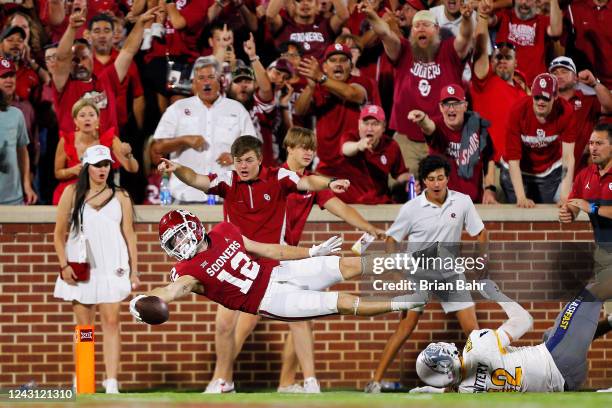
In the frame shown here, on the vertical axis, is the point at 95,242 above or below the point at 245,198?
below

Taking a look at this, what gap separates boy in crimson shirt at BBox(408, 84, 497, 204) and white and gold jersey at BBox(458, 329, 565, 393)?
2687 millimetres

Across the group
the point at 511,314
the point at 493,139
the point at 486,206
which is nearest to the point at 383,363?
the point at 511,314

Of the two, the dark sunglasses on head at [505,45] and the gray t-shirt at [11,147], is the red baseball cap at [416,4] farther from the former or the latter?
the gray t-shirt at [11,147]

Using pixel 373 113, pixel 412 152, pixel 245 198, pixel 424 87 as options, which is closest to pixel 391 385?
pixel 412 152

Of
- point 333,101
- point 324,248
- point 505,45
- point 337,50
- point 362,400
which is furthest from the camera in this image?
point 505,45

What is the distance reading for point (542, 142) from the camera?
11953mm

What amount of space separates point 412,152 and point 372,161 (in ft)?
2.51

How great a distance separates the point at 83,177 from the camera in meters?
11.0

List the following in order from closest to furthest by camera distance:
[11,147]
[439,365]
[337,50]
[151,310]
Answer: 1. [151,310]
2. [439,365]
3. [11,147]
4. [337,50]

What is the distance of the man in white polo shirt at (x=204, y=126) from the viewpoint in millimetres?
11828

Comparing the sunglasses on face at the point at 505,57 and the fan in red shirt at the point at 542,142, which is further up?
the sunglasses on face at the point at 505,57

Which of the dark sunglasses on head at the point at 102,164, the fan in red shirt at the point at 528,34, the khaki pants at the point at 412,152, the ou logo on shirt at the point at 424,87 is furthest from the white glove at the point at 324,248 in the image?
the fan in red shirt at the point at 528,34

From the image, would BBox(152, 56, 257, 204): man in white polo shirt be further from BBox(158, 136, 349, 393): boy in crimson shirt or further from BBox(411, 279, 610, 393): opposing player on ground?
BBox(411, 279, 610, 393): opposing player on ground

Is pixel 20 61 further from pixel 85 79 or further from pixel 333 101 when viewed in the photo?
pixel 333 101
